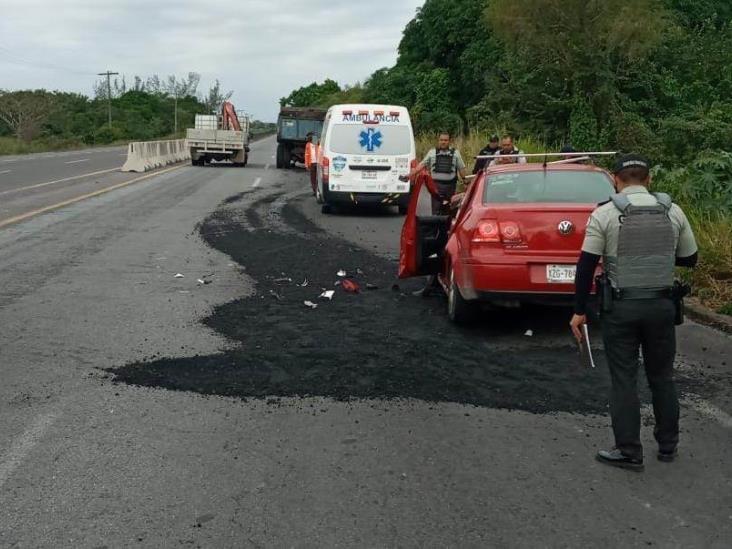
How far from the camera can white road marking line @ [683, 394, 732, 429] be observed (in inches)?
197

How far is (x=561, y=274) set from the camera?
668 cm

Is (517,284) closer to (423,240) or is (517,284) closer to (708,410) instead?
(423,240)

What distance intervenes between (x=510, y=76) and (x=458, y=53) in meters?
14.3

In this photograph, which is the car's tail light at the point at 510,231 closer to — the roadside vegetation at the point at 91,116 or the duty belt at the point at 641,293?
the duty belt at the point at 641,293

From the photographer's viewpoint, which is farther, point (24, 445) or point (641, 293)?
point (24, 445)

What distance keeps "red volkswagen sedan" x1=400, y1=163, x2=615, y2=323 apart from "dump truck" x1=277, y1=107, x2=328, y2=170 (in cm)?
2751

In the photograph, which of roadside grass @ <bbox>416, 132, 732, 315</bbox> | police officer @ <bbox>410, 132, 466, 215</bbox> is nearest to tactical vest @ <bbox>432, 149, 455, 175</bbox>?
police officer @ <bbox>410, 132, 466, 215</bbox>

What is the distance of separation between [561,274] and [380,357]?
66.7 inches

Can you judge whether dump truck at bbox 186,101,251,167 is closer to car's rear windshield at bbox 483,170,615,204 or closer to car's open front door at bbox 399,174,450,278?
car's open front door at bbox 399,174,450,278

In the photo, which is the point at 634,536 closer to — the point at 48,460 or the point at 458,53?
the point at 48,460

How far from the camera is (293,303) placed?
806cm

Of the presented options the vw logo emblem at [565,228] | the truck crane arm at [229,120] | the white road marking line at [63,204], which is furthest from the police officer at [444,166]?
the truck crane arm at [229,120]

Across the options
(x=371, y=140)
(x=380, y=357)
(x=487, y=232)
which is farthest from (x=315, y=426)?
(x=371, y=140)

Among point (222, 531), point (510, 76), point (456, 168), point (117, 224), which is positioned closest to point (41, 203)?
point (117, 224)
